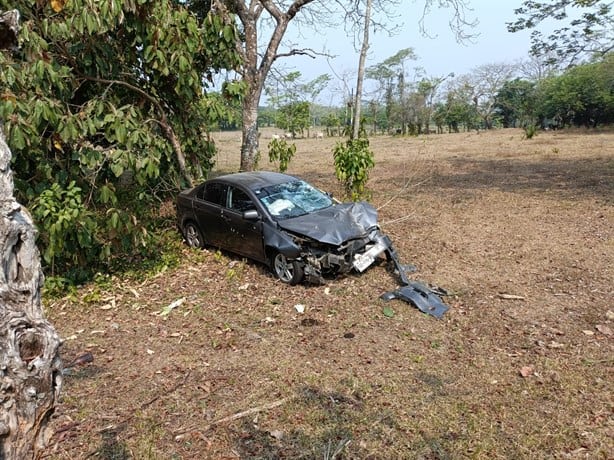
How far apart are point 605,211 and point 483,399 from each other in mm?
7474

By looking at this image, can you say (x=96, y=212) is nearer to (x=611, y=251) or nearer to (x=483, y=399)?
(x=483, y=399)

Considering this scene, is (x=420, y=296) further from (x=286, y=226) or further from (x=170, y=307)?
(x=170, y=307)

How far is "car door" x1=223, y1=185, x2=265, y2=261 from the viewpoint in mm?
6465

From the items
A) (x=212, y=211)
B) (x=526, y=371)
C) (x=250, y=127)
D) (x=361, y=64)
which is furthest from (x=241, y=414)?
(x=361, y=64)

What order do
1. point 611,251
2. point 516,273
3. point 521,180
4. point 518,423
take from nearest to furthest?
1. point 518,423
2. point 516,273
3. point 611,251
4. point 521,180

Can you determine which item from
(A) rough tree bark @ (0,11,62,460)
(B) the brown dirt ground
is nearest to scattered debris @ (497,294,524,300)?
(B) the brown dirt ground

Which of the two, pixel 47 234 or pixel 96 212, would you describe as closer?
pixel 47 234

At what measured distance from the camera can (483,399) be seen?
3.69 metres

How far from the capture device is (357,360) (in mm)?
4367

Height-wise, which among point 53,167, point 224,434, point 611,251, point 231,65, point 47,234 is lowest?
point 224,434

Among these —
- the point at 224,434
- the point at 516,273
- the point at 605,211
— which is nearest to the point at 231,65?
the point at 516,273

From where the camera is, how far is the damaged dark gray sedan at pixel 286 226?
19.5 feet

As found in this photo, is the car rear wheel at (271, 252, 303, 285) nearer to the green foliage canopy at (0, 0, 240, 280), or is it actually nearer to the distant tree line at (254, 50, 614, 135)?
the green foliage canopy at (0, 0, 240, 280)

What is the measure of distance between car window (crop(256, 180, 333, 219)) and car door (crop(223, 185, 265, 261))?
9.4 inches
